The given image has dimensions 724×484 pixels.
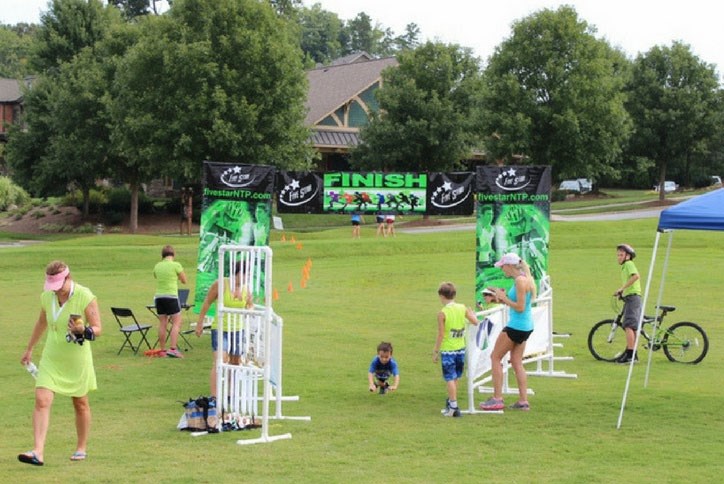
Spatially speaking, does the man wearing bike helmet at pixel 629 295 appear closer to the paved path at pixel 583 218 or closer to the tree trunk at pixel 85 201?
the paved path at pixel 583 218

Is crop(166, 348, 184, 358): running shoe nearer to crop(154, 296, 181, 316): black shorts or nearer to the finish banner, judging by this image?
crop(154, 296, 181, 316): black shorts

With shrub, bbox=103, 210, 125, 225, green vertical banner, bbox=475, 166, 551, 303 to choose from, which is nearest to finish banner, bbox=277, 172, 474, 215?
green vertical banner, bbox=475, 166, 551, 303

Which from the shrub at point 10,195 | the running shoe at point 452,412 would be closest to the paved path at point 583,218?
the shrub at point 10,195

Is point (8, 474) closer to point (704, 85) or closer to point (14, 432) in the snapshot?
point (14, 432)

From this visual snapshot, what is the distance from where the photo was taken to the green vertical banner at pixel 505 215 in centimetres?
1769

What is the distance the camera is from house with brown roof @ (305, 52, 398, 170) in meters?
67.4

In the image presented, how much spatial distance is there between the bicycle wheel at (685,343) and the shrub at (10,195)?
53484mm

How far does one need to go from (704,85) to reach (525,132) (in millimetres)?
17020

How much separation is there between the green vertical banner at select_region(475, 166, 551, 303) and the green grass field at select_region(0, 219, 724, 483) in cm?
183

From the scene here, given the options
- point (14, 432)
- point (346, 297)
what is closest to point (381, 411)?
point (14, 432)

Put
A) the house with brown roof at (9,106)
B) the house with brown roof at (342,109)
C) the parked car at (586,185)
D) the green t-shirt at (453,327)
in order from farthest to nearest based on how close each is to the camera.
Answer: the house with brown roof at (9,106) < the parked car at (586,185) < the house with brown roof at (342,109) < the green t-shirt at (453,327)

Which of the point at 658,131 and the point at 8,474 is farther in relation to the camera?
the point at 658,131

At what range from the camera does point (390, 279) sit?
3075 cm

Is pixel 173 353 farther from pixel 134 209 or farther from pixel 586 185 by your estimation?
pixel 586 185
